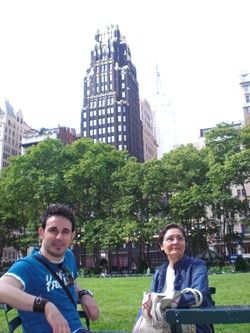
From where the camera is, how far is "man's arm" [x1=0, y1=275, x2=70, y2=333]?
2484 millimetres

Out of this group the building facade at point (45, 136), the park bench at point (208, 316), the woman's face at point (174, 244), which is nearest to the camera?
the park bench at point (208, 316)

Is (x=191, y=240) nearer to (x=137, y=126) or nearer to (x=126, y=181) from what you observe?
(x=126, y=181)

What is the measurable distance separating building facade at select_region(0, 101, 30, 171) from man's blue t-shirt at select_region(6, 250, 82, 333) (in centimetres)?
9987

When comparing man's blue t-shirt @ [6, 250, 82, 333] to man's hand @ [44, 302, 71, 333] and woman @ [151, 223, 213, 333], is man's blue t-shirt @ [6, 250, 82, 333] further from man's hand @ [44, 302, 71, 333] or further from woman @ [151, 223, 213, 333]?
woman @ [151, 223, 213, 333]

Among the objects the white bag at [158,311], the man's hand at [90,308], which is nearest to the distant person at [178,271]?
the white bag at [158,311]

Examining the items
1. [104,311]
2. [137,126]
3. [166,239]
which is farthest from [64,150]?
[137,126]

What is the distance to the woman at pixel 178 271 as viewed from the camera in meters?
3.61

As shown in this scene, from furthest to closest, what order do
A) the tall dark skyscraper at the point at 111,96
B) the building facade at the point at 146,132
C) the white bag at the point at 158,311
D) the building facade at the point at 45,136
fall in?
the building facade at the point at 146,132 < the tall dark skyscraper at the point at 111,96 < the building facade at the point at 45,136 < the white bag at the point at 158,311

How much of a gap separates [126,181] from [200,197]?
864 centimetres

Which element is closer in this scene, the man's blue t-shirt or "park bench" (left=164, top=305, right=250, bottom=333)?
"park bench" (left=164, top=305, right=250, bottom=333)

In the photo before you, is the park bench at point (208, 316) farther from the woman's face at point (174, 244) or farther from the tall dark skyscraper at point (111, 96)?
the tall dark skyscraper at point (111, 96)

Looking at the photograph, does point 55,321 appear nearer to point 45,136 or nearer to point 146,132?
point 45,136

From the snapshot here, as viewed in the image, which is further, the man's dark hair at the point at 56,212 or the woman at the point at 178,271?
the woman at the point at 178,271

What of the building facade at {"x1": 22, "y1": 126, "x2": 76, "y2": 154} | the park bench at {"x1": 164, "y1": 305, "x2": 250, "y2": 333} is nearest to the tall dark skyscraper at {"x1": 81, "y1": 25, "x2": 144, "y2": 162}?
the building facade at {"x1": 22, "y1": 126, "x2": 76, "y2": 154}
